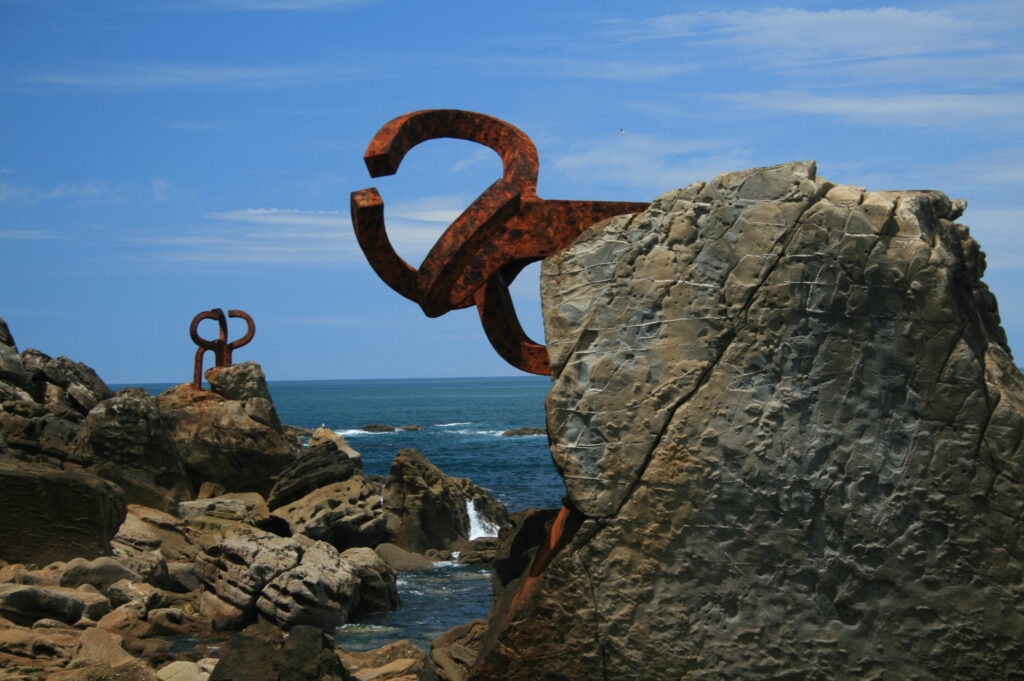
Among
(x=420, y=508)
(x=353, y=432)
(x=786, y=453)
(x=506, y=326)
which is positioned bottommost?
(x=353, y=432)

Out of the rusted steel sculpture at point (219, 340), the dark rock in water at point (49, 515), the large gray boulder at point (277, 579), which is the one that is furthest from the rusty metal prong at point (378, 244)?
the rusted steel sculpture at point (219, 340)

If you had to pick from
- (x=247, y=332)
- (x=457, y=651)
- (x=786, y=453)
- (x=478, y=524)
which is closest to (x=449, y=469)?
(x=247, y=332)

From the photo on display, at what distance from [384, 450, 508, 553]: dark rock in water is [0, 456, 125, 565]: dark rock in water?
6475 mm

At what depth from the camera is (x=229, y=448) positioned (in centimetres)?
1605

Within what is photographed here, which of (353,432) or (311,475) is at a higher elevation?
(311,475)

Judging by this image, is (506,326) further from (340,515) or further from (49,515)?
(340,515)

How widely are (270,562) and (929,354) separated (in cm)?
616

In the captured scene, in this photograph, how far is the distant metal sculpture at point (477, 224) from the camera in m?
5.16

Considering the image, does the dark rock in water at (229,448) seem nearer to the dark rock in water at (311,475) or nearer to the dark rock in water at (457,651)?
the dark rock in water at (311,475)

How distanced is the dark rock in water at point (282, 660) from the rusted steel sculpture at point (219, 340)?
1611cm

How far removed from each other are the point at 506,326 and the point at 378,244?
0.86m

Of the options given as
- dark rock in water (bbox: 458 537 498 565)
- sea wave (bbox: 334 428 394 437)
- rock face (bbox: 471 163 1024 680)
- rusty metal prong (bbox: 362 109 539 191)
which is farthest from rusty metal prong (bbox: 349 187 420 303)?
sea wave (bbox: 334 428 394 437)

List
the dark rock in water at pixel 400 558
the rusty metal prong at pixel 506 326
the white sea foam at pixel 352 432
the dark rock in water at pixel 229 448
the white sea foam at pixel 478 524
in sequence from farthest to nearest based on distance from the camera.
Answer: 1. the white sea foam at pixel 352 432
2. the white sea foam at pixel 478 524
3. the dark rock in water at pixel 229 448
4. the dark rock in water at pixel 400 558
5. the rusty metal prong at pixel 506 326

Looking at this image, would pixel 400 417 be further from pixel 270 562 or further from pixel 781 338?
pixel 781 338
